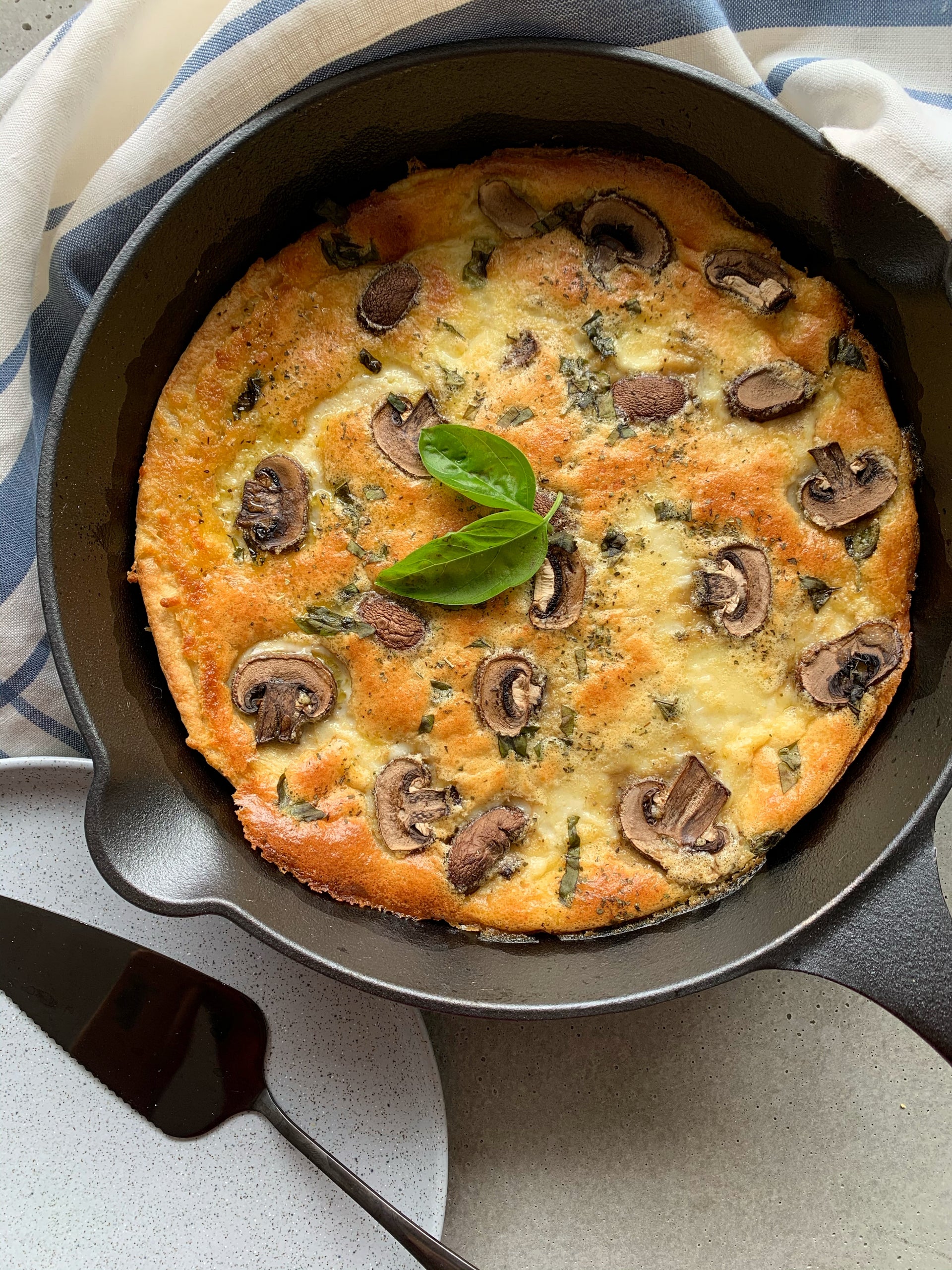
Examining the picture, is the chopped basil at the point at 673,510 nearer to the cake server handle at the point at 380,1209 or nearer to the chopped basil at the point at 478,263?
the chopped basil at the point at 478,263

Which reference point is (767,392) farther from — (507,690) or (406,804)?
(406,804)

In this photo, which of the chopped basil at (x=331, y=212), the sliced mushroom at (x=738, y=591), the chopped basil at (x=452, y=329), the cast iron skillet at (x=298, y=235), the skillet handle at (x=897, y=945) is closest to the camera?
the skillet handle at (x=897, y=945)

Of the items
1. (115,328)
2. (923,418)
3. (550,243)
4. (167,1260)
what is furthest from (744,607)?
(167,1260)

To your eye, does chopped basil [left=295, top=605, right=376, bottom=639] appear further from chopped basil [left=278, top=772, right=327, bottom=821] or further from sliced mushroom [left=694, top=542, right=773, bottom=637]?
sliced mushroom [left=694, top=542, right=773, bottom=637]

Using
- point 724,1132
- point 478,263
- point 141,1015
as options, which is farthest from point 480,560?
point 724,1132

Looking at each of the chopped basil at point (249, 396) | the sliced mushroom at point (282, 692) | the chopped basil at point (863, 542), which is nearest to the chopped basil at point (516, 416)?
the chopped basil at point (249, 396)

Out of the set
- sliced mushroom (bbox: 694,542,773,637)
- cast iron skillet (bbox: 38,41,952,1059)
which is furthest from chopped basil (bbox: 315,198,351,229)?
sliced mushroom (bbox: 694,542,773,637)
